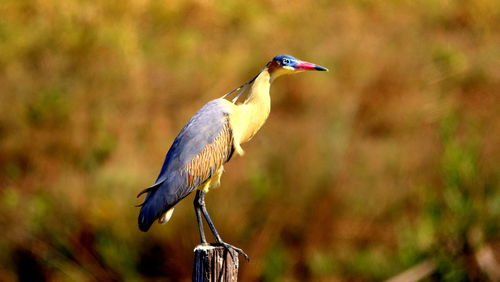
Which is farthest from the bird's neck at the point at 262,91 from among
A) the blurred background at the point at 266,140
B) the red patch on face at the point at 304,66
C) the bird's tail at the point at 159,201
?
the blurred background at the point at 266,140

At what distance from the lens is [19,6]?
11508 mm

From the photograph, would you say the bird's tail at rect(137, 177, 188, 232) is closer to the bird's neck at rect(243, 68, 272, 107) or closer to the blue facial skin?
the bird's neck at rect(243, 68, 272, 107)

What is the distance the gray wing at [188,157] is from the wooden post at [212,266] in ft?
0.83

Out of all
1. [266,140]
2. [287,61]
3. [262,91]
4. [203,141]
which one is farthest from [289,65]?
[266,140]

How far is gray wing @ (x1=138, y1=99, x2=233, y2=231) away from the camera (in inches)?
117

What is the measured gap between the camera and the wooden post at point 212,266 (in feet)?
9.41

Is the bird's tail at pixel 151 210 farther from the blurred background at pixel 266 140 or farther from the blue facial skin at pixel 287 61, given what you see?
the blurred background at pixel 266 140

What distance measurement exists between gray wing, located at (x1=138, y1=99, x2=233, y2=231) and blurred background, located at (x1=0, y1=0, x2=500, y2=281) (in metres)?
3.45

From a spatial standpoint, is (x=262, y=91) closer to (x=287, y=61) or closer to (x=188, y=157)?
(x=287, y=61)

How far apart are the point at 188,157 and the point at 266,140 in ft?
14.3

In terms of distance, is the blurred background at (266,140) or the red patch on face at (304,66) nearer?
the red patch on face at (304,66)

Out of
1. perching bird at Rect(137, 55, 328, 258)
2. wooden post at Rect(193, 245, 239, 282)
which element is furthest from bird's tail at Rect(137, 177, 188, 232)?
wooden post at Rect(193, 245, 239, 282)

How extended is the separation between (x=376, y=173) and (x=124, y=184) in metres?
2.54

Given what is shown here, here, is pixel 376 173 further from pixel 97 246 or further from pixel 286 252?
pixel 97 246
